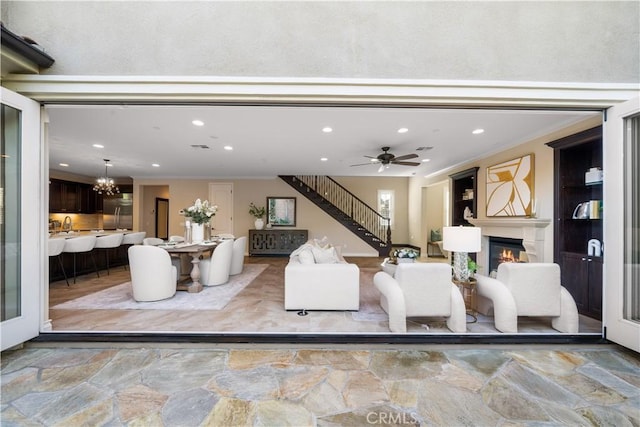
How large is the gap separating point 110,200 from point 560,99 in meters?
12.0

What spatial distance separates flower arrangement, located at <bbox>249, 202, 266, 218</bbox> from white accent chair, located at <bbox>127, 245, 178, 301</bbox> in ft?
16.6

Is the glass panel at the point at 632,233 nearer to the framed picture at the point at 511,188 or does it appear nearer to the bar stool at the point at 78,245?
the framed picture at the point at 511,188

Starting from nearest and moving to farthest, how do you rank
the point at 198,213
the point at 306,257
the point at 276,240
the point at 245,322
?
the point at 245,322, the point at 306,257, the point at 198,213, the point at 276,240

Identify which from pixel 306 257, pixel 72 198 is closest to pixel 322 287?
pixel 306 257

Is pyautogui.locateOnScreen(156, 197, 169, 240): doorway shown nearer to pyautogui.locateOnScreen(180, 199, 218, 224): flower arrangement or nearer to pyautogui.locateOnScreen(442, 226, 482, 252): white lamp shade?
pyautogui.locateOnScreen(180, 199, 218, 224): flower arrangement

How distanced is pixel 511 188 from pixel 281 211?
6584 mm

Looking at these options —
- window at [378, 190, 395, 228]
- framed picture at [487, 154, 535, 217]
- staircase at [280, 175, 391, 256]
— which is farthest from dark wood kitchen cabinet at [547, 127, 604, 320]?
window at [378, 190, 395, 228]

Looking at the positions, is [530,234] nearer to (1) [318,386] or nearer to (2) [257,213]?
(1) [318,386]

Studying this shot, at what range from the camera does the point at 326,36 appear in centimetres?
250

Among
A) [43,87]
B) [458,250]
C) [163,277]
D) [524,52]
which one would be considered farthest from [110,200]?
[524,52]

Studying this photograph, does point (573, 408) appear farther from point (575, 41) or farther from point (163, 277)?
point (163, 277)

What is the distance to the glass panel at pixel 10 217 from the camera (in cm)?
241

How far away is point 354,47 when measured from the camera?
251cm

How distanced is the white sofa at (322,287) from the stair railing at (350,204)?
20.2ft
